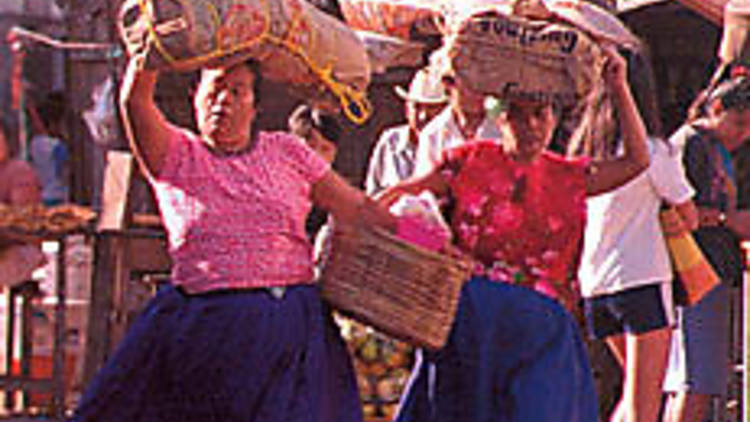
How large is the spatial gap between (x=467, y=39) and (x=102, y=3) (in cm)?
554

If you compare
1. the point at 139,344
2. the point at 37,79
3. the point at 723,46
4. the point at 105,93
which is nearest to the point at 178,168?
the point at 139,344

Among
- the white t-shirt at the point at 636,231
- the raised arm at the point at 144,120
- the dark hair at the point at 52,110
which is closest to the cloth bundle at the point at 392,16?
the white t-shirt at the point at 636,231

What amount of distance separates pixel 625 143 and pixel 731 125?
7.78 ft

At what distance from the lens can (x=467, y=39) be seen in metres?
6.59

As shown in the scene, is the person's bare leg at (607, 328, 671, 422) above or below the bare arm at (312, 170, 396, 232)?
below

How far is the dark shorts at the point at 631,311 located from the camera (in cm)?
838

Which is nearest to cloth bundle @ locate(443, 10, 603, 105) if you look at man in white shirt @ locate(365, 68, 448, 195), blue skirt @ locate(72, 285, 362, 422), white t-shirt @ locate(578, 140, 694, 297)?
blue skirt @ locate(72, 285, 362, 422)

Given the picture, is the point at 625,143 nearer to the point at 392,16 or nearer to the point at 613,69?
the point at 613,69

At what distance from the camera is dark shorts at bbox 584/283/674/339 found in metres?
8.38

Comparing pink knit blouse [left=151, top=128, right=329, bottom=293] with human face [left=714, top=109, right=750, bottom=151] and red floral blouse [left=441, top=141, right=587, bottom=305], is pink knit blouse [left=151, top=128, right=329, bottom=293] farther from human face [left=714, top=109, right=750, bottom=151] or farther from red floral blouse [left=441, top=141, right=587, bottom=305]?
human face [left=714, top=109, right=750, bottom=151]

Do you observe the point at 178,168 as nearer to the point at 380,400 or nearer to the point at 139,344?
the point at 139,344

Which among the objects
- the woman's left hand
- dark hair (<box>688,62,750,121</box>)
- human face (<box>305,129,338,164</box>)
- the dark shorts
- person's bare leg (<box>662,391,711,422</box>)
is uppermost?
the woman's left hand

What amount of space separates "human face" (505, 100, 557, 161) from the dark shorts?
A: 6.07 ft

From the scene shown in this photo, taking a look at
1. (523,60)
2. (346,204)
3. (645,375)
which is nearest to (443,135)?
(645,375)
